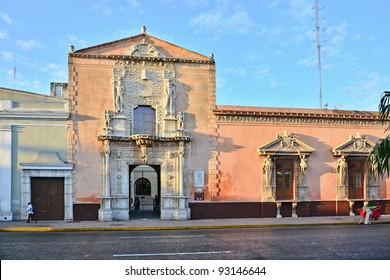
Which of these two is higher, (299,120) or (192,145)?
(299,120)

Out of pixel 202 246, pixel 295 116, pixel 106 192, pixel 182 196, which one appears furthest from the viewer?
pixel 295 116

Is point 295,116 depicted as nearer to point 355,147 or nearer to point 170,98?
point 355,147

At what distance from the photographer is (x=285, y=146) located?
2280cm

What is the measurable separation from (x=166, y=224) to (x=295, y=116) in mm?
9837

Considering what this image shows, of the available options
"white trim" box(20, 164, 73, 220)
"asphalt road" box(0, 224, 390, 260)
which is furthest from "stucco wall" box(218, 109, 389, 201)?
"white trim" box(20, 164, 73, 220)

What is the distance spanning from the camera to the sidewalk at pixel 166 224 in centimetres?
1775

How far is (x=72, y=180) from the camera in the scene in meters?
20.7

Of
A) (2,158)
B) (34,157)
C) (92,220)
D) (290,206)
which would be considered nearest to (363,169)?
(290,206)

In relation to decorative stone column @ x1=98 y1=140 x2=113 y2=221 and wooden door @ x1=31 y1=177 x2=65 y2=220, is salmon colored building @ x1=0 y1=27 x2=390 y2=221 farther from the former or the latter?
wooden door @ x1=31 y1=177 x2=65 y2=220

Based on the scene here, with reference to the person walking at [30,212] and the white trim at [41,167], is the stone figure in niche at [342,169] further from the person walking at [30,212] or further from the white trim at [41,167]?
the person walking at [30,212]

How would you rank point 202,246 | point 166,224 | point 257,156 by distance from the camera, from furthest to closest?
1. point 257,156
2. point 166,224
3. point 202,246

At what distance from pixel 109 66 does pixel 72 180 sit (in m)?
6.37

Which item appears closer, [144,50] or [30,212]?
[30,212]

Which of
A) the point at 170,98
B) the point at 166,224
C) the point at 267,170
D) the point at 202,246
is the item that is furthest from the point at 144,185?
the point at 202,246
